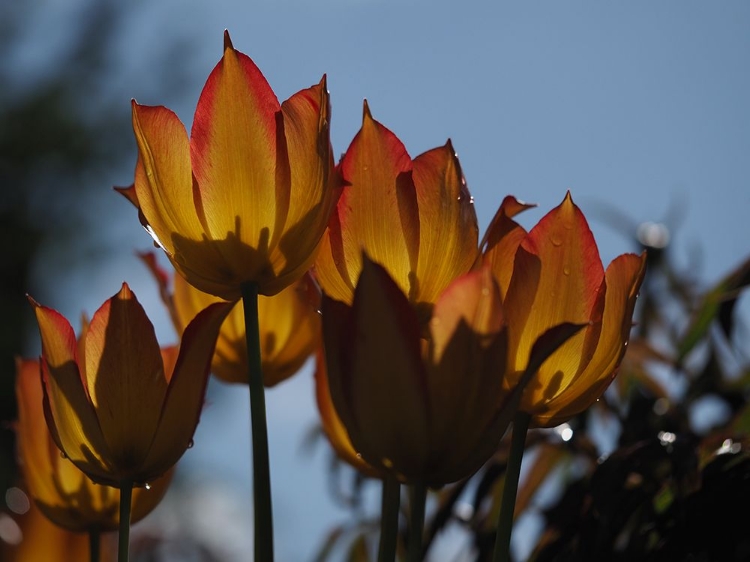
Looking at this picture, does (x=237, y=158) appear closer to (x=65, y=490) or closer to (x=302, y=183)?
(x=302, y=183)

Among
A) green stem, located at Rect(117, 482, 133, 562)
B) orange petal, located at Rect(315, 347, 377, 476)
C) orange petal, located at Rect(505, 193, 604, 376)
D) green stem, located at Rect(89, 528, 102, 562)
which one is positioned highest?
orange petal, located at Rect(505, 193, 604, 376)

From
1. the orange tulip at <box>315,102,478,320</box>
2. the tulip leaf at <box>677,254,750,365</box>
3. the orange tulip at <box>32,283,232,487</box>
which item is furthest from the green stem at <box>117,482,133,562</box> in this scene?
the tulip leaf at <box>677,254,750,365</box>

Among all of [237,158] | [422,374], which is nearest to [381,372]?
[422,374]

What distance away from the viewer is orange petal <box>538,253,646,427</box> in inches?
13.9

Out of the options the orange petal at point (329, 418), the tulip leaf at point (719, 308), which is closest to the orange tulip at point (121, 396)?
the orange petal at point (329, 418)

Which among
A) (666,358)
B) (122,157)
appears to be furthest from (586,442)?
(122,157)

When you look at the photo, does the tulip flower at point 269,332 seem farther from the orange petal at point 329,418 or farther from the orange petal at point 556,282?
the orange petal at point 556,282

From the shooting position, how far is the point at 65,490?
45 centimetres

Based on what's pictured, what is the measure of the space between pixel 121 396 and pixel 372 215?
11cm

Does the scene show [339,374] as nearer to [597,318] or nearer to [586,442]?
[597,318]

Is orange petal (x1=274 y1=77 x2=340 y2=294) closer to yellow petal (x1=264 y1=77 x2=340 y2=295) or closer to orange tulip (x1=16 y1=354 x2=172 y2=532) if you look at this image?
yellow petal (x1=264 y1=77 x2=340 y2=295)

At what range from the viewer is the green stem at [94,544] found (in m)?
0.44

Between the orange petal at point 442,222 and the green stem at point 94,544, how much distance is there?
0.18 meters

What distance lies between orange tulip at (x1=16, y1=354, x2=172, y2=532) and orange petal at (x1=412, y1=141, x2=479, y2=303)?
15cm
